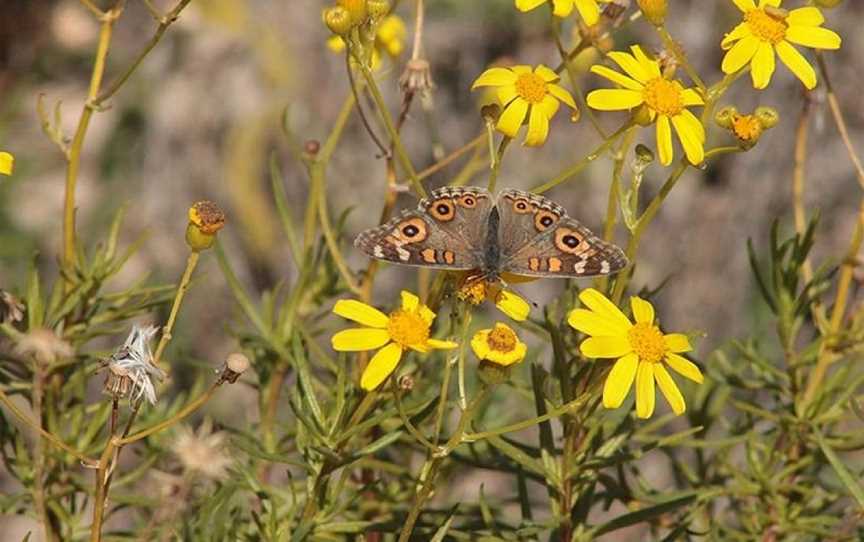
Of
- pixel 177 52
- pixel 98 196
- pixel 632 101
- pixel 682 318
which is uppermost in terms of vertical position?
pixel 632 101

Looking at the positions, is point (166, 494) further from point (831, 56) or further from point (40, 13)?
point (831, 56)

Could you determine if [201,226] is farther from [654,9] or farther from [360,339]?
[654,9]

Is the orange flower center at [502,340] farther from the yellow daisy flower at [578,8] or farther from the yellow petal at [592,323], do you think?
the yellow daisy flower at [578,8]

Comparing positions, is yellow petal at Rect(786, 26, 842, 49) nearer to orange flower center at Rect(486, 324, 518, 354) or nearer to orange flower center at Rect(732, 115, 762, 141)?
orange flower center at Rect(732, 115, 762, 141)

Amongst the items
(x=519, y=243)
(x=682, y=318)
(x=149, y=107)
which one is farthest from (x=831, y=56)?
(x=519, y=243)

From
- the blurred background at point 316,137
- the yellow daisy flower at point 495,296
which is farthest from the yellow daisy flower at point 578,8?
the blurred background at point 316,137

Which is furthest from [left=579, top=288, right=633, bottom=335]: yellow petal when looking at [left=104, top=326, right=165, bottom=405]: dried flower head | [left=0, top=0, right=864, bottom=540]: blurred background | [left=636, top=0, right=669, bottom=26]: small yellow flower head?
[left=0, top=0, right=864, bottom=540]: blurred background
